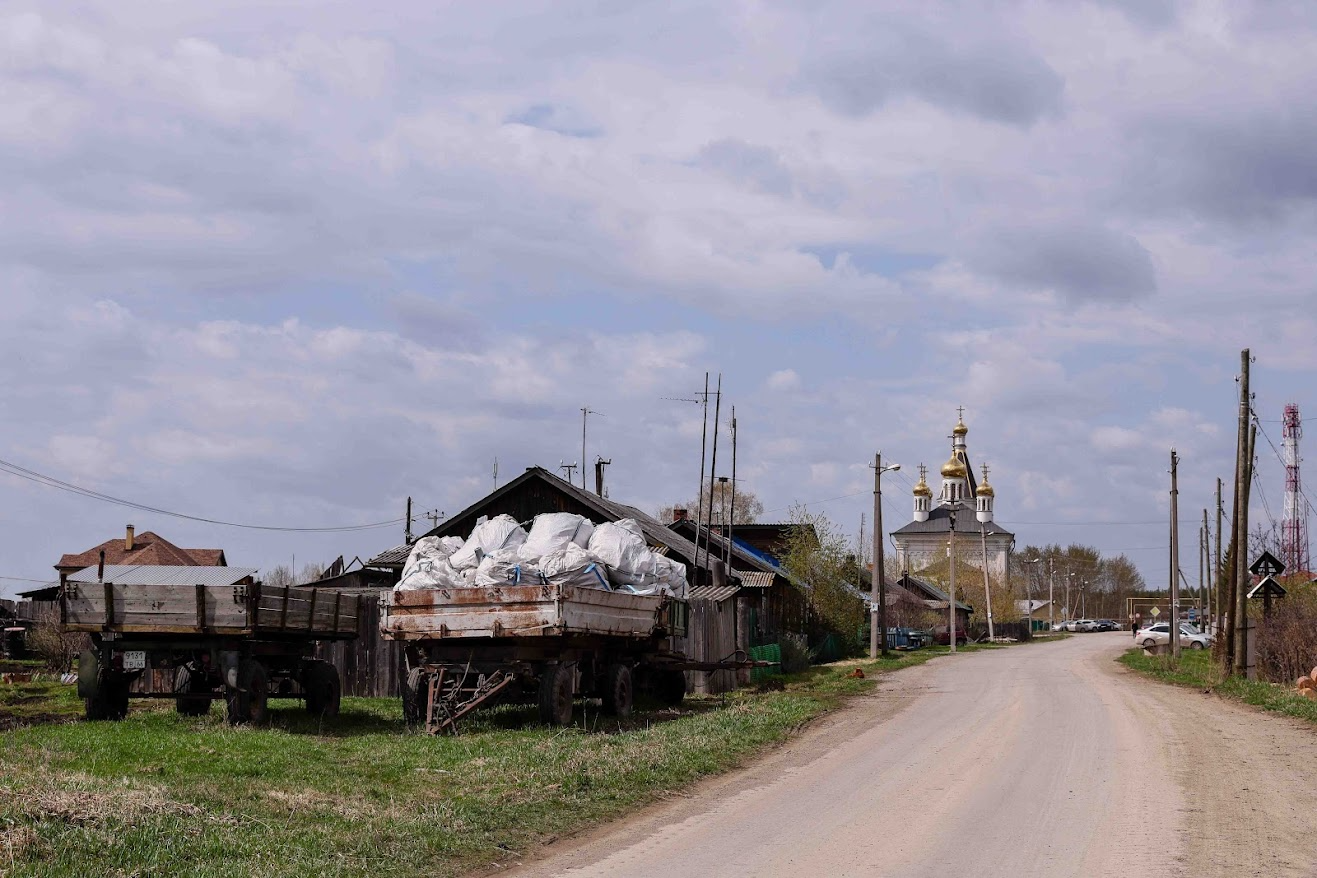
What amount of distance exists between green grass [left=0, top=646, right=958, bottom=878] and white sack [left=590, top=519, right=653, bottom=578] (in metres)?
2.21

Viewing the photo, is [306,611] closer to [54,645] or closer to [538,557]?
[538,557]

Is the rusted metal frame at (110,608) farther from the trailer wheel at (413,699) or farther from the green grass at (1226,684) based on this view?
the green grass at (1226,684)

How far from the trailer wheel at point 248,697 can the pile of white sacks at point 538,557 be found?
221 centimetres

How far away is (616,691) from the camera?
18.6 m

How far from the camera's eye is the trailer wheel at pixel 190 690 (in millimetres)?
16750

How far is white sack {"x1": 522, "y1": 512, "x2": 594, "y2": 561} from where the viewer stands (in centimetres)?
1752

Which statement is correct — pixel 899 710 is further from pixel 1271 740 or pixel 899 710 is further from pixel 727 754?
pixel 727 754

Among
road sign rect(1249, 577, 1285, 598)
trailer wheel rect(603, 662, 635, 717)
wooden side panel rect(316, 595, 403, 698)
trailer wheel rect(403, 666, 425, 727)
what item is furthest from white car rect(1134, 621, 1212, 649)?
trailer wheel rect(403, 666, 425, 727)

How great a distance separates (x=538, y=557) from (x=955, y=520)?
4889 inches

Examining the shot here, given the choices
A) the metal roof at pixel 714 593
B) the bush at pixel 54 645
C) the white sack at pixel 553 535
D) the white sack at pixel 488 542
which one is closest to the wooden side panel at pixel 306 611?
the white sack at pixel 488 542

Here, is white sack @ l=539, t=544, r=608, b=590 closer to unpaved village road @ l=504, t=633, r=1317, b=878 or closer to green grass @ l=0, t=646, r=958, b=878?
green grass @ l=0, t=646, r=958, b=878

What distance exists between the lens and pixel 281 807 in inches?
393

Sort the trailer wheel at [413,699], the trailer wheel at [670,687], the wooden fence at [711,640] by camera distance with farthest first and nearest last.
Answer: the wooden fence at [711,640], the trailer wheel at [670,687], the trailer wheel at [413,699]

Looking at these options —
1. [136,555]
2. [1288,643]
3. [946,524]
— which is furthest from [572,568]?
[946,524]
